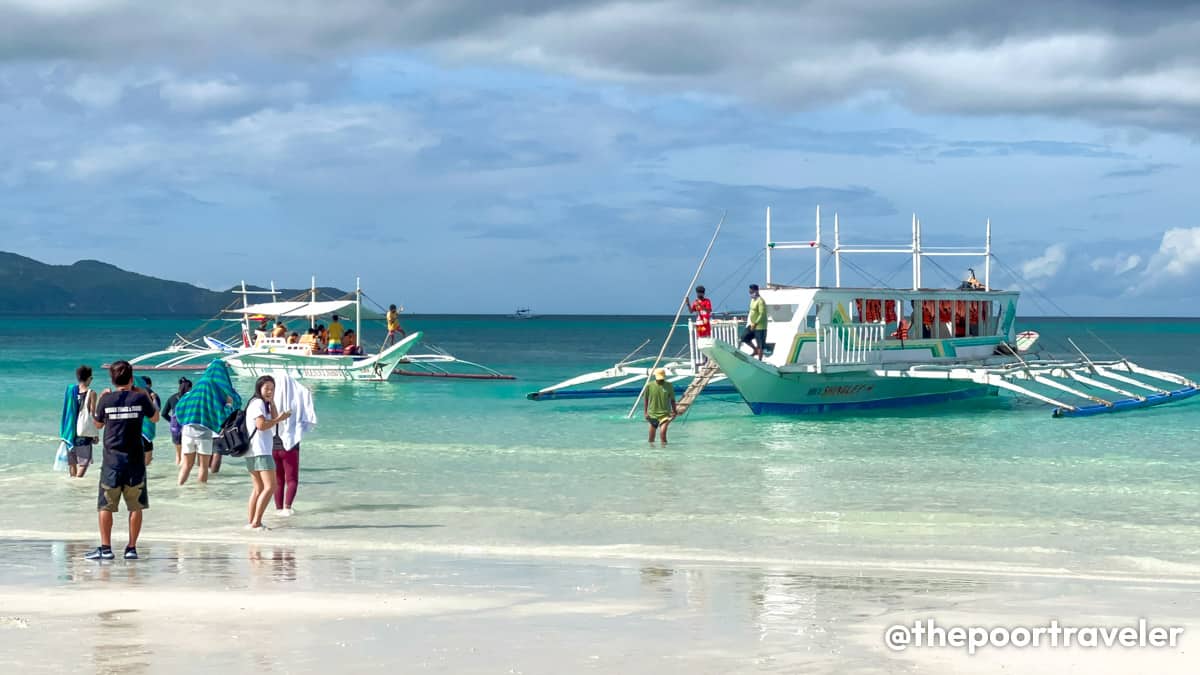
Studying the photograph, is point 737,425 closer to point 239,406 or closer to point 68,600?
point 239,406

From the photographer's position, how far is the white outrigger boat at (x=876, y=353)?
27.9 meters

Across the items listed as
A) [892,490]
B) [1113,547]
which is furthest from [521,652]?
[892,490]

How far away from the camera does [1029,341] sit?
3781cm

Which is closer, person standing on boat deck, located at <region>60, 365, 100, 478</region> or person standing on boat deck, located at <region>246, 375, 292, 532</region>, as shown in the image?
person standing on boat deck, located at <region>246, 375, 292, 532</region>

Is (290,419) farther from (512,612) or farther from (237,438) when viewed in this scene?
(512,612)

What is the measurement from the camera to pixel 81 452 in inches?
619

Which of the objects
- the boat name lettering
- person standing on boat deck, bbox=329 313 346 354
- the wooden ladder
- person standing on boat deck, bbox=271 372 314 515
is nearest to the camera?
person standing on boat deck, bbox=271 372 314 515

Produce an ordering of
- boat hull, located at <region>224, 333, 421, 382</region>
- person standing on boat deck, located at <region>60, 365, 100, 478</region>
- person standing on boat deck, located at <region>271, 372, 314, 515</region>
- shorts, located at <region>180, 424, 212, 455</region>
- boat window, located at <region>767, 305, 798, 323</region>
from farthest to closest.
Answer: boat hull, located at <region>224, 333, 421, 382</region> → boat window, located at <region>767, 305, 798, 323</region> → shorts, located at <region>180, 424, 212, 455</region> → person standing on boat deck, located at <region>60, 365, 100, 478</region> → person standing on boat deck, located at <region>271, 372, 314, 515</region>

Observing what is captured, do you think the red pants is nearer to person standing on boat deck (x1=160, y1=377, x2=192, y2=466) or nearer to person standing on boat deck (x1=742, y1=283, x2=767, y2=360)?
person standing on boat deck (x1=160, y1=377, x2=192, y2=466)

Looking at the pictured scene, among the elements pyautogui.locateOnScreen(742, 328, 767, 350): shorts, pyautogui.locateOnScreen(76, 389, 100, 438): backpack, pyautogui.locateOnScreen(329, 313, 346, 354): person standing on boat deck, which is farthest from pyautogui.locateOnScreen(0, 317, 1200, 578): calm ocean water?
pyautogui.locateOnScreen(329, 313, 346, 354): person standing on boat deck

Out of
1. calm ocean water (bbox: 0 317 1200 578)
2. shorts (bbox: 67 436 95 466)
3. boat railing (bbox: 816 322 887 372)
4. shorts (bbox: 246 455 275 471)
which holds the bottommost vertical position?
calm ocean water (bbox: 0 317 1200 578)

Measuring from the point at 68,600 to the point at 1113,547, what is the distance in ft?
30.2

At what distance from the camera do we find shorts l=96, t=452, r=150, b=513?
9680 millimetres

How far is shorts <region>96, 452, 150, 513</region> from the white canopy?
111 feet
